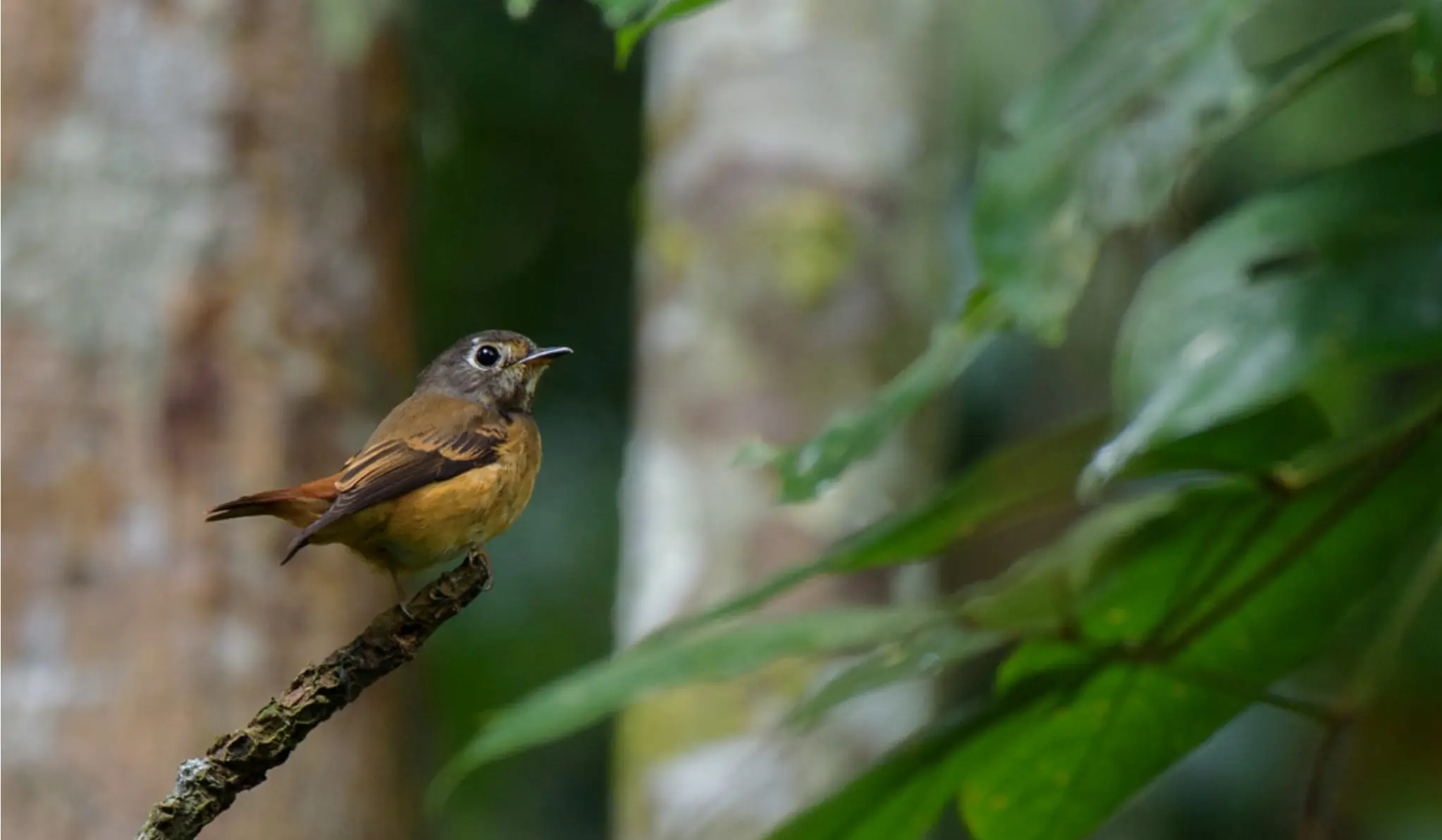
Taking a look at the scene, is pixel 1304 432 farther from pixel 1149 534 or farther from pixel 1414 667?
pixel 1414 667

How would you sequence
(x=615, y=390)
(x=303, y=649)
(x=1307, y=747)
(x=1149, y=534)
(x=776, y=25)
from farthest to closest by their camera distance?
(x=615, y=390), (x=1307, y=747), (x=776, y=25), (x=303, y=649), (x=1149, y=534)

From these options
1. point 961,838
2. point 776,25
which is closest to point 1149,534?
point 776,25

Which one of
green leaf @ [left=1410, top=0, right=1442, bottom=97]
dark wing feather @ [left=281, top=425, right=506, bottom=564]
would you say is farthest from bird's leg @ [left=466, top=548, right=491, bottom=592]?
green leaf @ [left=1410, top=0, right=1442, bottom=97]

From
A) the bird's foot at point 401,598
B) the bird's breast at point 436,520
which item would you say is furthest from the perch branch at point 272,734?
the bird's breast at point 436,520

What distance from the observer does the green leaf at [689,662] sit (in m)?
1.81

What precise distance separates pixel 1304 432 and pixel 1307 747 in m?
4.60

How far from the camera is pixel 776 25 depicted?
4367 millimetres

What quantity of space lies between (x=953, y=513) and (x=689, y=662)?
36 centimetres

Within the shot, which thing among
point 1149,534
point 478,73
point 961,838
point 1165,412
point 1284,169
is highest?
point 478,73

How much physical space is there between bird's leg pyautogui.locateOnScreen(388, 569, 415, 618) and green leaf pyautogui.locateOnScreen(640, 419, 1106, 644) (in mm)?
624

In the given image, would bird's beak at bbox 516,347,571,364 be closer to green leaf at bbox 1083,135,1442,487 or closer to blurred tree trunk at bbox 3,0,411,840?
green leaf at bbox 1083,135,1442,487

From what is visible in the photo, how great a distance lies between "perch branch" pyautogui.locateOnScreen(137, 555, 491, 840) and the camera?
2.61 ft

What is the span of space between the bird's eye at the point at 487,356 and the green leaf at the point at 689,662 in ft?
1.57

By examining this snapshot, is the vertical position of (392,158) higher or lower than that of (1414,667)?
higher
